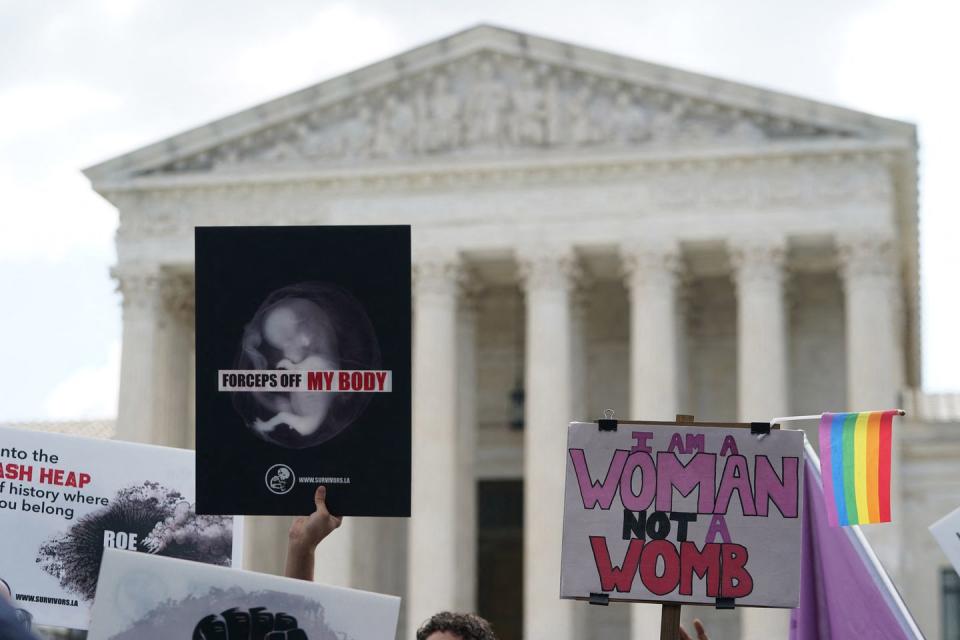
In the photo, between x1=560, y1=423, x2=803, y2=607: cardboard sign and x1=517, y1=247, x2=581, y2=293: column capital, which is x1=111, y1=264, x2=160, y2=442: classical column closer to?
x1=517, y1=247, x2=581, y2=293: column capital

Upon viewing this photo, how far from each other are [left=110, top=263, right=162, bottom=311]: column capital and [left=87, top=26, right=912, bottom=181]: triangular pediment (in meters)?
2.84

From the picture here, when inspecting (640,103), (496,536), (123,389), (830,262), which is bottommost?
(496,536)

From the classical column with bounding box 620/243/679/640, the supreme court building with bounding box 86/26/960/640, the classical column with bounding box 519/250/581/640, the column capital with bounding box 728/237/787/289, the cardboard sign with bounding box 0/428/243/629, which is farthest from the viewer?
the column capital with bounding box 728/237/787/289

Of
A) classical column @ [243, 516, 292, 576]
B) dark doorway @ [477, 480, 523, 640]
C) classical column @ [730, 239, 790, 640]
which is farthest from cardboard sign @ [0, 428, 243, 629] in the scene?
dark doorway @ [477, 480, 523, 640]

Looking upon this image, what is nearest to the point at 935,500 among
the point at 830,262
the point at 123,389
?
the point at 830,262

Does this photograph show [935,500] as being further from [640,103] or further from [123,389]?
[123,389]

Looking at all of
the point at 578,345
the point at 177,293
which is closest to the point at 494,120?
the point at 578,345

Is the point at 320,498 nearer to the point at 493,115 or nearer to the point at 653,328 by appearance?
the point at 653,328

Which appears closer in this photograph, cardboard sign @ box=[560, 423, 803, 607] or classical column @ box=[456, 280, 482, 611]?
cardboard sign @ box=[560, 423, 803, 607]

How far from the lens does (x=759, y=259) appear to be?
151ft

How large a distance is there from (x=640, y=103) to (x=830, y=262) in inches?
283

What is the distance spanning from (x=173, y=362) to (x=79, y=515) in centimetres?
3898

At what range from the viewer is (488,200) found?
159ft

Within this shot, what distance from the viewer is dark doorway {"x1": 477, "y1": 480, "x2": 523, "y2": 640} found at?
5356 cm
